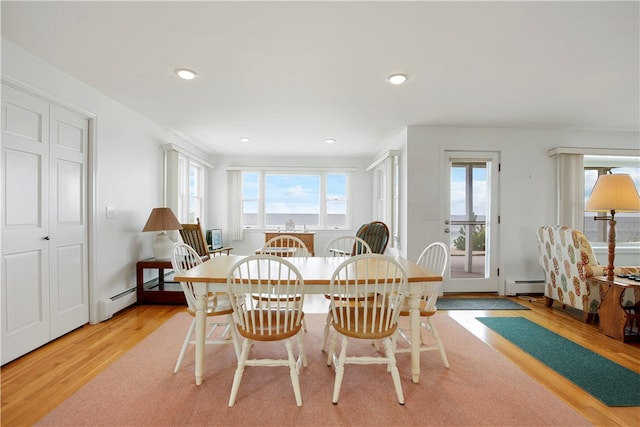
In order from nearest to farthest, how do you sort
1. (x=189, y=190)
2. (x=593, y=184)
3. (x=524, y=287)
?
(x=524, y=287) < (x=593, y=184) < (x=189, y=190)

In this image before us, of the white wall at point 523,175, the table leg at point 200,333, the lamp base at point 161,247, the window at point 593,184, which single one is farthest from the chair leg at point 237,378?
the window at point 593,184

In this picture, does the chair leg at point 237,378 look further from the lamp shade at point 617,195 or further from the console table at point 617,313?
the lamp shade at point 617,195

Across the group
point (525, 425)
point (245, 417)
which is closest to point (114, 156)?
point (245, 417)

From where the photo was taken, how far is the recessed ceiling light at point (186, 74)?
2539 mm

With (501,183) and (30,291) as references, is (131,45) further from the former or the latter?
(501,183)

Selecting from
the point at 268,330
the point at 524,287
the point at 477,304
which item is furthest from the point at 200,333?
the point at 524,287

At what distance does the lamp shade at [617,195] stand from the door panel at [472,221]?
4.12 ft

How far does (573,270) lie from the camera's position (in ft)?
10.7

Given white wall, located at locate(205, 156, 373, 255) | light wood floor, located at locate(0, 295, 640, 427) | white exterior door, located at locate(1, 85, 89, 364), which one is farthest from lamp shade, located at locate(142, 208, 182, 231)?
white wall, located at locate(205, 156, 373, 255)

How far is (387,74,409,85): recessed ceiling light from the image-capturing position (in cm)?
262

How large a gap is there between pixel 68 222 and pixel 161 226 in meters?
0.96

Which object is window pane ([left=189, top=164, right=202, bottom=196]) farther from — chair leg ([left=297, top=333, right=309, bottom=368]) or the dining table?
chair leg ([left=297, top=333, right=309, bottom=368])

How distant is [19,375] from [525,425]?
319cm

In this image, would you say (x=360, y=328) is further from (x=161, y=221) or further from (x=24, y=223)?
(x=161, y=221)
